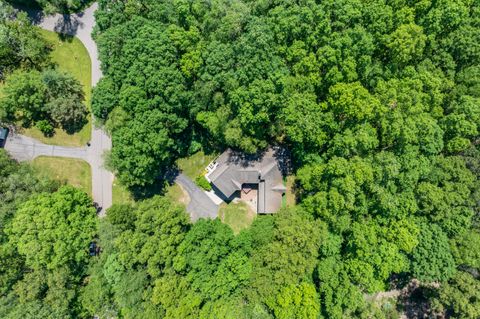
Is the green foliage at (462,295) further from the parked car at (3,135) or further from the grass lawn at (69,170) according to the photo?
the parked car at (3,135)

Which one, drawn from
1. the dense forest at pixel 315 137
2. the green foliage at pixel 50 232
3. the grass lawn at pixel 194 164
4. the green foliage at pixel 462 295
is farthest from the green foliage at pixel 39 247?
the green foliage at pixel 462 295

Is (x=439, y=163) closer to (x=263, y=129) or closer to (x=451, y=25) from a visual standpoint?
(x=451, y=25)

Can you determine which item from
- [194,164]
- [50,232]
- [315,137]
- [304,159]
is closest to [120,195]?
[50,232]

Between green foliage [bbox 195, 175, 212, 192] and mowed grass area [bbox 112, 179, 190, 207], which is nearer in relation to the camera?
green foliage [bbox 195, 175, 212, 192]

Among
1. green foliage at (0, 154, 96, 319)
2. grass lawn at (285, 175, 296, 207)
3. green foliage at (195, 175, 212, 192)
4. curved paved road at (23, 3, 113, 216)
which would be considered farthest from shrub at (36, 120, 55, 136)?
grass lawn at (285, 175, 296, 207)

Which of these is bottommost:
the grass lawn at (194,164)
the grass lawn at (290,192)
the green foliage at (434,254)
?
the green foliage at (434,254)

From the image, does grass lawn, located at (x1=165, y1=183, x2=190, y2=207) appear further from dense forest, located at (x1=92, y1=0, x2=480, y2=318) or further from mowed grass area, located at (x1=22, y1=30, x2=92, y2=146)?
mowed grass area, located at (x1=22, y1=30, x2=92, y2=146)

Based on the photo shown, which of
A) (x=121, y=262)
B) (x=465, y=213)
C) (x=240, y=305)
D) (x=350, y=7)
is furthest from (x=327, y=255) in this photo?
(x=350, y=7)
